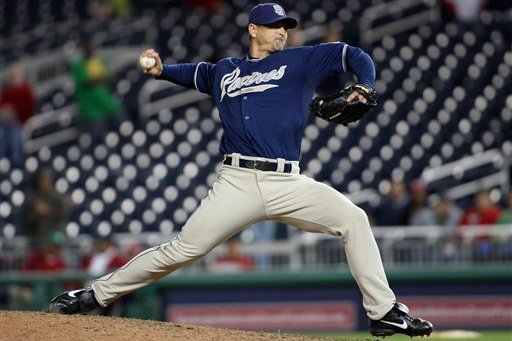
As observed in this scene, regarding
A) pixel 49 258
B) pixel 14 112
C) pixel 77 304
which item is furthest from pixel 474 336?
pixel 14 112

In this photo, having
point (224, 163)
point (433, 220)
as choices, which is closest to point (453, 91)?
point (433, 220)

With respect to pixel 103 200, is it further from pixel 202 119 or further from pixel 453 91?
pixel 453 91

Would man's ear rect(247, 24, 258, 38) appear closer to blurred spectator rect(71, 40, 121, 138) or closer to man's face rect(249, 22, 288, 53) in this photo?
man's face rect(249, 22, 288, 53)

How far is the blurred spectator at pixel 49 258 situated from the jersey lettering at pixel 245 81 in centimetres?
621

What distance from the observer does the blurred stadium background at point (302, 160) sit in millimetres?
12039

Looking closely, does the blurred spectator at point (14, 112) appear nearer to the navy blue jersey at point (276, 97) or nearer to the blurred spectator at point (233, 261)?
the blurred spectator at point (233, 261)

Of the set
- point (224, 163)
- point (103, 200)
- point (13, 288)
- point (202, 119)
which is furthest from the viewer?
point (202, 119)

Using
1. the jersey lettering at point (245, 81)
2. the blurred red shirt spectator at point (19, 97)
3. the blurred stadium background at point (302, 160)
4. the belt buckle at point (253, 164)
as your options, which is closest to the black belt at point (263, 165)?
the belt buckle at point (253, 164)

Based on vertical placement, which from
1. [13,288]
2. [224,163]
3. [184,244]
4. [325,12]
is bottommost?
[13,288]

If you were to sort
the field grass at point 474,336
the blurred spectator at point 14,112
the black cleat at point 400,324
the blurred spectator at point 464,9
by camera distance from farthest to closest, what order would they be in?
the blurred spectator at point 464,9
the blurred spectator at point 14,112
the field grass at point 474,336
the black cleat at point 400,324

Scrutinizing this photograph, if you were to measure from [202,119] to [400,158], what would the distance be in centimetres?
268

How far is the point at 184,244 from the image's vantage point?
6480 mm

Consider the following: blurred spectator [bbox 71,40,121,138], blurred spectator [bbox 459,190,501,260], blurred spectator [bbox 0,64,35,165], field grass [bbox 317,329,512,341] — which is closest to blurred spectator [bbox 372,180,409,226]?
blurred spectator [bbox 459,190,501,260]

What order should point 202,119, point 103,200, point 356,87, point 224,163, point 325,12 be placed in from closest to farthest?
point 356,87 → point 224,163 → point 103,200 → point 202,119 → point 325,12
